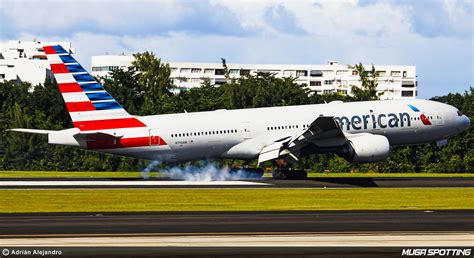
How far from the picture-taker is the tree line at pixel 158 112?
3418 inches

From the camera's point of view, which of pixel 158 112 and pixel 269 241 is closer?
pixel 269 241

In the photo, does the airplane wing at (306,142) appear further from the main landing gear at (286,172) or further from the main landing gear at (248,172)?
the main landing gear at (248,172)

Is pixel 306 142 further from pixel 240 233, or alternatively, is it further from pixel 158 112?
pixel 158 112

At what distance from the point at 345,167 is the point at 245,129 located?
83.2 feet

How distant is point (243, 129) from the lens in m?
63.3

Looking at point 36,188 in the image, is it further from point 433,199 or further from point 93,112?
point 433,199

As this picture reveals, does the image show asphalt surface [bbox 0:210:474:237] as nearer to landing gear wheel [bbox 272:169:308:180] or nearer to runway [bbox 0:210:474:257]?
runway [bbox 0:210:474:257]

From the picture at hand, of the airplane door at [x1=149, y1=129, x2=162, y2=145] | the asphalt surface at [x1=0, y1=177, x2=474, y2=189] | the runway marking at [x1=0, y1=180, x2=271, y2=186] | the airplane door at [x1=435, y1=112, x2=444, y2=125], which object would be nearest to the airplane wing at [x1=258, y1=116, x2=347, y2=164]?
the asphalt surface at [x1=0, y1=177, x2=474, y2=189]

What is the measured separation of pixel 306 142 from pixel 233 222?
1091 inches

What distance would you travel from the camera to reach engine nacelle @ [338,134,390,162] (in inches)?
2367

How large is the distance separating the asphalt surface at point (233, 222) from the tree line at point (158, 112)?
41251 mm

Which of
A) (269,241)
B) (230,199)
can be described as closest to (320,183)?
(230,199)

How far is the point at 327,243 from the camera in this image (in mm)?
27953

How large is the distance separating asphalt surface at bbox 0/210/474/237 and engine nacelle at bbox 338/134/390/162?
20.7 meters
